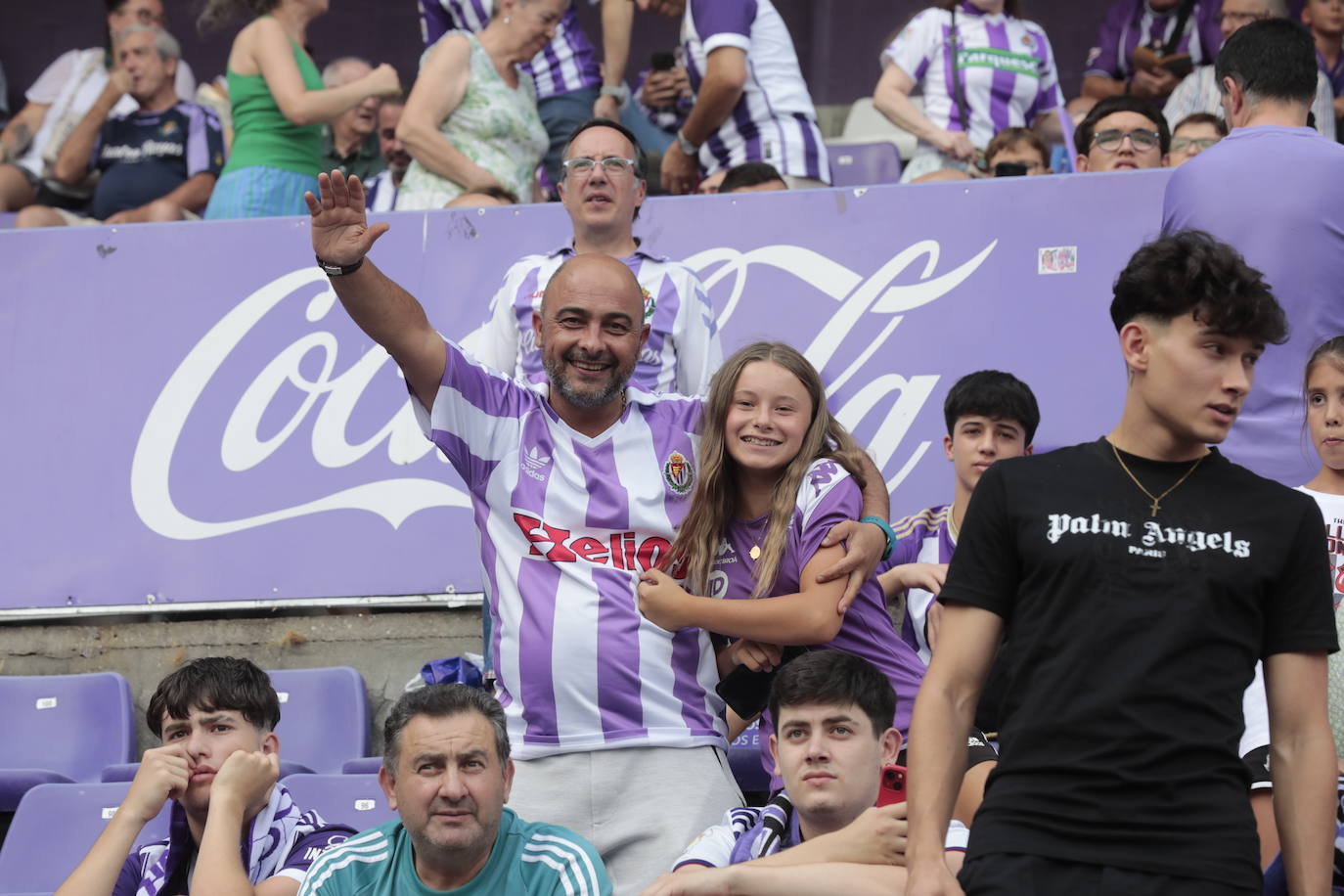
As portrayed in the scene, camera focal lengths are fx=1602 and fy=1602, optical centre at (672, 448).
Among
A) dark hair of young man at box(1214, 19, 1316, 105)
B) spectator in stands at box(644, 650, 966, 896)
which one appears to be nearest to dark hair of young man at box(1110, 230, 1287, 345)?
spectator in stands at box(644, 650, 966, 896)

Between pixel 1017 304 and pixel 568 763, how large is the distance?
275 cm

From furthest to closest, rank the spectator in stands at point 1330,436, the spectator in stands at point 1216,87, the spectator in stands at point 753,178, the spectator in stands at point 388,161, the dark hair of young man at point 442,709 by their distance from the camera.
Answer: the spectator in stands at point 388,161, the spectator in stands at point 1216,87, the spectator in stands at point 753,178, the spectator in stands at point 1330,436, the dark hair of young man at point 442,709

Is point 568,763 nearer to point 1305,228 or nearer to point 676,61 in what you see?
point 1305,228

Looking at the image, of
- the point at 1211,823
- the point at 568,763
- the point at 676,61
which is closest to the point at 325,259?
the point at 568,763

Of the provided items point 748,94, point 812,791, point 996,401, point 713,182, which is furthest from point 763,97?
point 812,791

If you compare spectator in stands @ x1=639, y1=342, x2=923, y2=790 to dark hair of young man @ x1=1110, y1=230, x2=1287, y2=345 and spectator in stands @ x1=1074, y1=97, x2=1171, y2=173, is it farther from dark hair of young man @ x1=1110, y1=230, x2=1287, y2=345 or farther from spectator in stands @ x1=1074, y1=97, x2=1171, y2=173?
spectator in stands @ x1=1074, y1=97, x2=1171, y2=173

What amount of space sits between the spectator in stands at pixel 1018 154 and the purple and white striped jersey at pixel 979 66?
50 cm

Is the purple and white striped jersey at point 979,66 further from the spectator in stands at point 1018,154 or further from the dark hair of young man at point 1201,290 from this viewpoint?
the dark hair of young man at point 1201,290

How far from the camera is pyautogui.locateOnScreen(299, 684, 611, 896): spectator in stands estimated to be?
11.0 feet

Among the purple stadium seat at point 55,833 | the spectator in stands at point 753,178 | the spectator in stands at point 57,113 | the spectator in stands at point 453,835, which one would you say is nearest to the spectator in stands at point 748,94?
the spectator in stands at point 753,178

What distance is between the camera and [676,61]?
9164 millimetres

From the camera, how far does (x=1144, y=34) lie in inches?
329

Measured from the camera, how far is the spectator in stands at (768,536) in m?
A: 3.77

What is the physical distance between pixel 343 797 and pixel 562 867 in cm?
135
